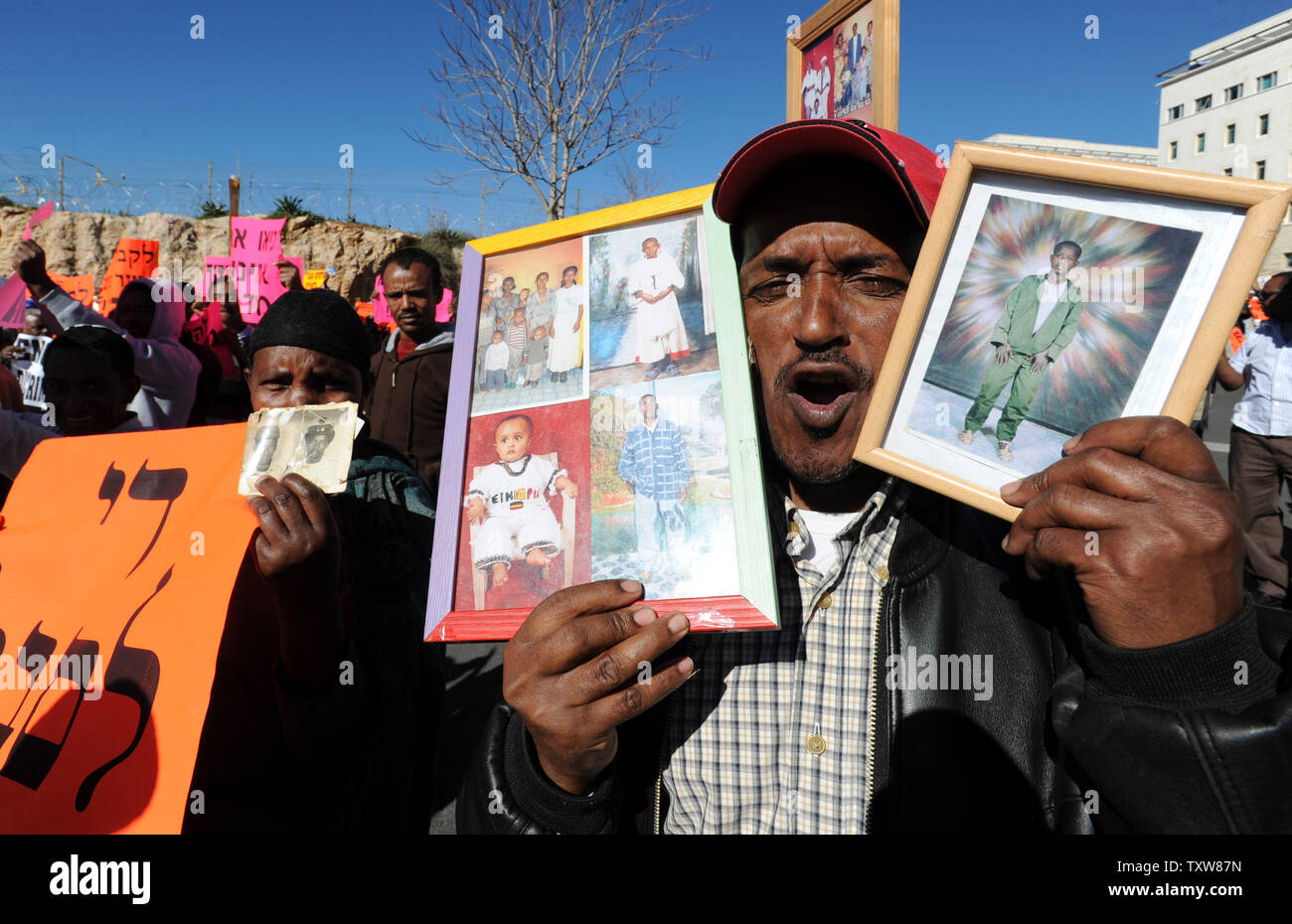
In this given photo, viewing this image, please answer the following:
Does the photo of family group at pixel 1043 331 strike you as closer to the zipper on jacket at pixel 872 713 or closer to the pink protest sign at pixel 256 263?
the zipper on jacket at pixel 872 713

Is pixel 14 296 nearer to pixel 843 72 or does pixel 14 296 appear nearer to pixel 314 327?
pixel 314 327

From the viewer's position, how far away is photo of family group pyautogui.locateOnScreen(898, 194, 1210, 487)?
115cm

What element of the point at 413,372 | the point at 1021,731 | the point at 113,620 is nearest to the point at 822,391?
the point at 1021,731

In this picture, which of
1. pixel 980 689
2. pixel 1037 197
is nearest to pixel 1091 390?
pixel 1037 197

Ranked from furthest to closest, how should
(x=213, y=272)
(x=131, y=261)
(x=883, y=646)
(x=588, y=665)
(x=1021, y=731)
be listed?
(x=213, y=272) → (x=131, y=261) → (x=883, y=646) → (x=1021, y=731) → (x=588, y=665)

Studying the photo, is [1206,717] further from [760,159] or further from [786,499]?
[760,159]

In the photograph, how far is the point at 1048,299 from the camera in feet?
3.99

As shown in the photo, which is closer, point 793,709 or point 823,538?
point 793,709

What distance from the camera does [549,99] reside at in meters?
9.30

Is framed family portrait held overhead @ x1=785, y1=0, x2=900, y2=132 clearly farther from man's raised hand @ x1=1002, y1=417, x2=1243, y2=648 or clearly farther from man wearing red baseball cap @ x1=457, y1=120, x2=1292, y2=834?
man's raised hand @ x1=1002, y1=417, x2=1243, y2=648

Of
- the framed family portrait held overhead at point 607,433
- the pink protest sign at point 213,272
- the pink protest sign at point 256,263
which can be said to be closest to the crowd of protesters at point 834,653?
the framed family portrait held overhead at point 607,433

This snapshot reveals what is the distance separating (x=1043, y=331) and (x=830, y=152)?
21.1 inches

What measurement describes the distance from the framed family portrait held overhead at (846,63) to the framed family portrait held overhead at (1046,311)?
1.52 meters
